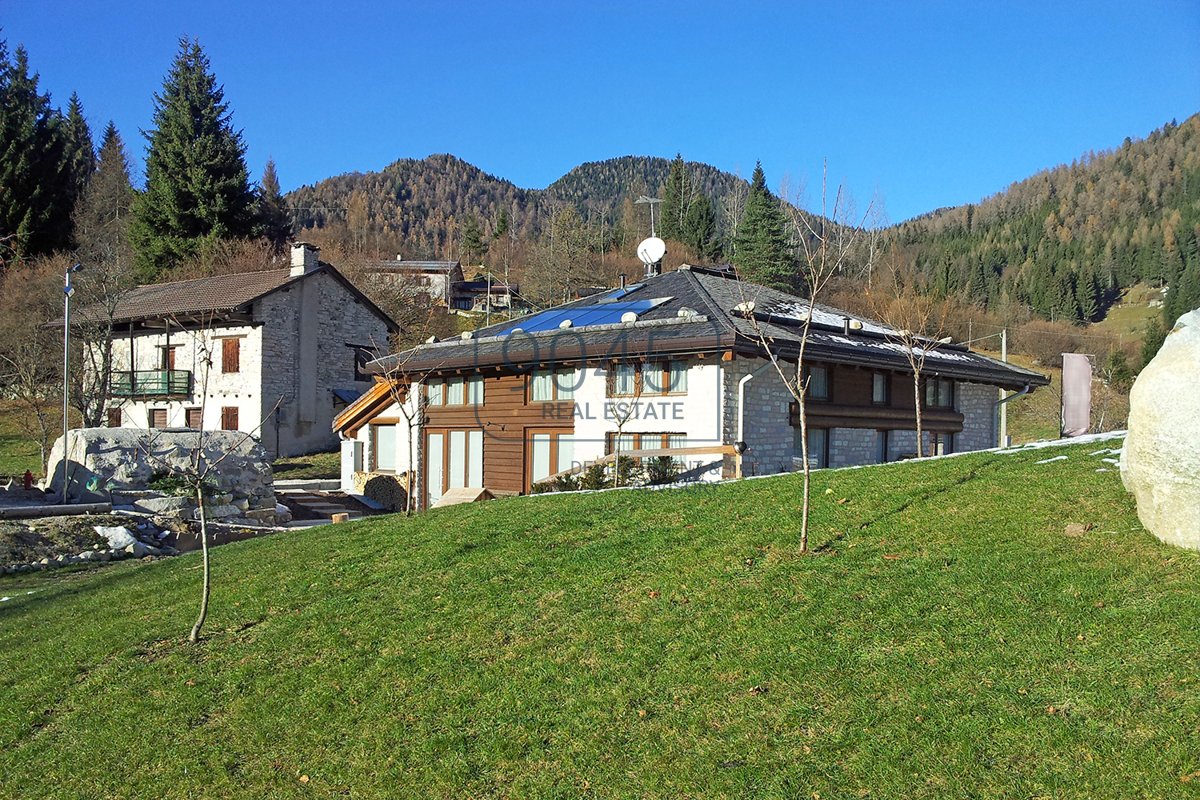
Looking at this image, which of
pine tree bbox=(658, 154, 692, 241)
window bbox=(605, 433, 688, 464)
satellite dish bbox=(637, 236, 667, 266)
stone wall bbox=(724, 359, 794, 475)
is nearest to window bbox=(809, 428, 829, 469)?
stone wall bbox=(724, 359, 794, 475)

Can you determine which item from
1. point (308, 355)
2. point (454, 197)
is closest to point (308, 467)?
point (308, 355)

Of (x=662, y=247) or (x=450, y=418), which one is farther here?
(x=662, y=247)

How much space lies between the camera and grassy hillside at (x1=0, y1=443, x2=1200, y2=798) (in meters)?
5.19

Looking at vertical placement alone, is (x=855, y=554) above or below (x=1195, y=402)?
below

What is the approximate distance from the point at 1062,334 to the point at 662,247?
46801mm

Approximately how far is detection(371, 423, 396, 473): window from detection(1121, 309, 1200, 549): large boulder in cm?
2122

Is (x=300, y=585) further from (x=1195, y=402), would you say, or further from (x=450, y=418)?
(x=450, y=418)

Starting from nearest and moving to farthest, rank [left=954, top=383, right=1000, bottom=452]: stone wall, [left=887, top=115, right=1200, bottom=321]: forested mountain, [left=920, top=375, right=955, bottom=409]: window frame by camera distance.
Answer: [left=920, top=375, right=955, bottom=409]: window frame < [left=954, top=383, right=1000, bottom=452]: stone wall < [left=887, top=115, right=1200, bottom=321]: forested mountain

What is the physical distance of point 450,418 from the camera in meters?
23.5

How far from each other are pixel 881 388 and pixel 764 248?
36435 mm

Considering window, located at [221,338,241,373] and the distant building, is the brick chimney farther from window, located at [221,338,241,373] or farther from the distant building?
the distant building

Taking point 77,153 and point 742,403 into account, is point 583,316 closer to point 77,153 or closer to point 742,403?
point 742,403

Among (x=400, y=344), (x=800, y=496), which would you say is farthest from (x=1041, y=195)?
(x=800, y=496)

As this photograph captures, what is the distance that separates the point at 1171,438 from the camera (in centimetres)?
736
